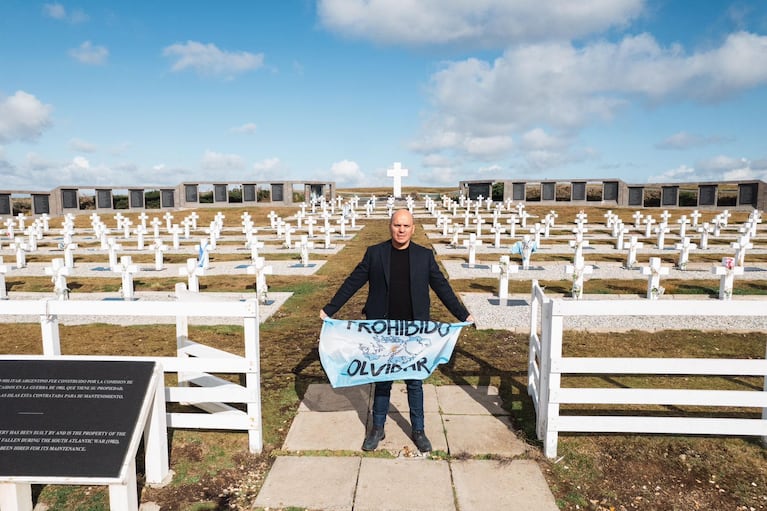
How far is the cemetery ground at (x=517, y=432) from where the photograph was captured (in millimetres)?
3816

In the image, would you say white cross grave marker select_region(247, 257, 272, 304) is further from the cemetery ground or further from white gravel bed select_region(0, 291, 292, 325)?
the cemetery ground

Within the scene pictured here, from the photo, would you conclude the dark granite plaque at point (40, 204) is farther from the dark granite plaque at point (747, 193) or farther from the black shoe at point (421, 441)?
the dark granite plaque at point (747, 193)

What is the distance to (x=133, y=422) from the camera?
142 inches

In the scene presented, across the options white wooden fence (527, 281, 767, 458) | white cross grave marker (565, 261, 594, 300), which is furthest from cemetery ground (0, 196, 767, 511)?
white cross grave marker (565, 261, 594, 300)

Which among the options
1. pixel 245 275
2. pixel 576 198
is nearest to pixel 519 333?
pixel 245 275

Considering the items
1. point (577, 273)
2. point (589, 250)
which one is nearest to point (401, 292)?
point (577, 273)

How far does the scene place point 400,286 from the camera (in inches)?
174

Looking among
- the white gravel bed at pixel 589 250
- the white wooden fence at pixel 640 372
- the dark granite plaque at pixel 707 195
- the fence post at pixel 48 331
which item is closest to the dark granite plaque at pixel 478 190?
the dark granite plaque at pixel 707 195

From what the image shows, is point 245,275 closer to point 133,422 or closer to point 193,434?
point 193,434

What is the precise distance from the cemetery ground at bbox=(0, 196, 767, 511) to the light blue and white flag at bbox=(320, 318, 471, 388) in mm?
689

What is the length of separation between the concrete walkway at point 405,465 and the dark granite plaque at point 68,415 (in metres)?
1.10

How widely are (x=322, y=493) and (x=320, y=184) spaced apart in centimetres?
4674

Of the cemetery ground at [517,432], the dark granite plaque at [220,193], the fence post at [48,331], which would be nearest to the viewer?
the cemetery ground at [517,432]

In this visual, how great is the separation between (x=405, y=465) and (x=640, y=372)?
6.66ft
